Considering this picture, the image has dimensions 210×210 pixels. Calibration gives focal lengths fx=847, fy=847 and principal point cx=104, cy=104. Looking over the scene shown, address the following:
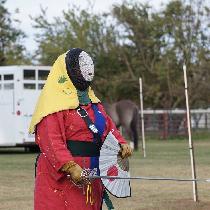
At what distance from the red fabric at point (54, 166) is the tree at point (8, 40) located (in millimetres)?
42327

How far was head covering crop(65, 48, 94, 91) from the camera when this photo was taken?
6527 millimetres

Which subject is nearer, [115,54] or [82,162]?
Answer: [82,162]

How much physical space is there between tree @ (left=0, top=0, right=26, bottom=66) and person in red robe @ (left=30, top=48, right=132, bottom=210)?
42.2 metres

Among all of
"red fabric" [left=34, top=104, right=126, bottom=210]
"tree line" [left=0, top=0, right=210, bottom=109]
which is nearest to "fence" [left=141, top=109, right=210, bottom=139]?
"tree line" [left=0, top=0, right=210, bottom=109]

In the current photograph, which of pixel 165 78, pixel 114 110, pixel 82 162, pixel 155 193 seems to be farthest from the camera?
pixel 165 78

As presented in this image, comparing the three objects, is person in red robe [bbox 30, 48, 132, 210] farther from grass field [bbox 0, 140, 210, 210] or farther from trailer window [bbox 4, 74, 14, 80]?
trailer window [bbox 4, 74, 14, 80]

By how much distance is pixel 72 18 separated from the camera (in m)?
48.4

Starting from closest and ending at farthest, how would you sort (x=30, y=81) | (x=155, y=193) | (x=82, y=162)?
(x=82, y=162) → (x=155, y=193) → (x=30, y=81)

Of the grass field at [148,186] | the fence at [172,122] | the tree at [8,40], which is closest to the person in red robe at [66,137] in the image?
the grass field at [148,186]

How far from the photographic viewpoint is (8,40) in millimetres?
49781

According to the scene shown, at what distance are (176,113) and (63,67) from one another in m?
30.3

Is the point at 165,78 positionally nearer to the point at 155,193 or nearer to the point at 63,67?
the point at 155,193

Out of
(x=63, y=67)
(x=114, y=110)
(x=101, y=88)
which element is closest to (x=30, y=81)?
(x=114, y=110)

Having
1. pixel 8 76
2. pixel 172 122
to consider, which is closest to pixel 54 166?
pixel 8 76
